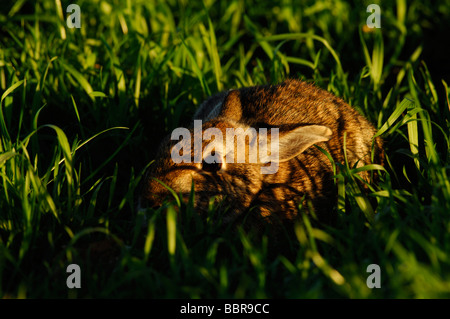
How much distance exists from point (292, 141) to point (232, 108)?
2.20 feet

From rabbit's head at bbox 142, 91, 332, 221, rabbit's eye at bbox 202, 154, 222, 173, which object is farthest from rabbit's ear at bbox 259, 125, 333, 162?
rabbit's eye at bbox 202, 154, 222, 173

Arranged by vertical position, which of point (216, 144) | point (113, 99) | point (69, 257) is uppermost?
point (113, 99)

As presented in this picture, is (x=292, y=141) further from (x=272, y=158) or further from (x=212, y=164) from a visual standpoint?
(x=212, y=164)

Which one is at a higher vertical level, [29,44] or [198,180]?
[29,44]

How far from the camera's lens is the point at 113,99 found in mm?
4246

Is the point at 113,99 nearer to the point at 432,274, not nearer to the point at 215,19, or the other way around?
the point at 215,19

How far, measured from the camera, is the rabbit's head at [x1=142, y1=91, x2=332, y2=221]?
326cm

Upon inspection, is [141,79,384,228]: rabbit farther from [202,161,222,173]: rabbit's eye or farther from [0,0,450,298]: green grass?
[0,0,450,298]: green grass

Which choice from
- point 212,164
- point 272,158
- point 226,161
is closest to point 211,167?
point 212,164

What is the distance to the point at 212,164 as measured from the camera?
3.38 m

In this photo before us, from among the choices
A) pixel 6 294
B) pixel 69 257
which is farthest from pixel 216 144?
pixel 6 294

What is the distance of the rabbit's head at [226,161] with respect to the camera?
326 cm

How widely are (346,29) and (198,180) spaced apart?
3.65m
